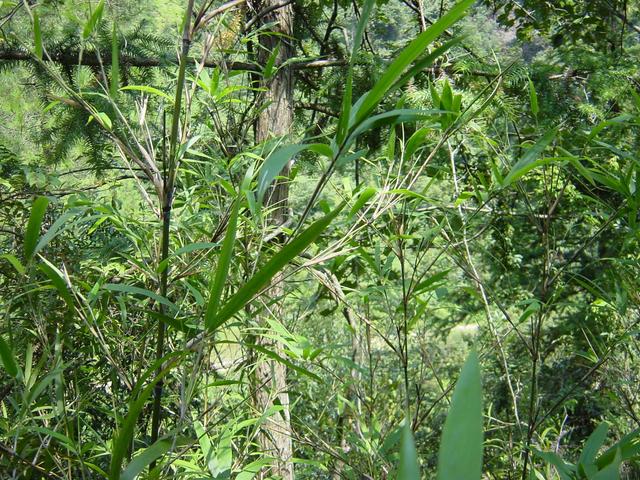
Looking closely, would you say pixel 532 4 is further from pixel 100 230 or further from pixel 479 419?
pixel 479 419

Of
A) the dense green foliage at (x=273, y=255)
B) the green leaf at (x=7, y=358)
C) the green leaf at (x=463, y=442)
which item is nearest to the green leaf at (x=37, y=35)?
the dense green foliage at (x=273, y=255)

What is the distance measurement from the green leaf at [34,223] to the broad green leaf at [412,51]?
1.29 feet

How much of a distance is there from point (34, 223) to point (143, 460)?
0.31 metres

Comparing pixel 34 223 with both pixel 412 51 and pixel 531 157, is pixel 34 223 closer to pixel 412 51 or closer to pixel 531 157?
pixel 412 51

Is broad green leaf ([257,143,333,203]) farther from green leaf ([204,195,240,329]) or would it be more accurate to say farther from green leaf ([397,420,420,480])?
green leaf ([397,420,420,480])

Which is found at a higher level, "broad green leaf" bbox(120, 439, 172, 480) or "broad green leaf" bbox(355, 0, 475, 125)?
"broad green leaf" bbox(355, 0, 475, 125)

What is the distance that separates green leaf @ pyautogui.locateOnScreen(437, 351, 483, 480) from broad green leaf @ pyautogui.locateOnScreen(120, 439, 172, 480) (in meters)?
0.46

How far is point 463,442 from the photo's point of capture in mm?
250

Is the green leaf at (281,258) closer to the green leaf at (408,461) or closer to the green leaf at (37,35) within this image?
the green leaf at (408,461)

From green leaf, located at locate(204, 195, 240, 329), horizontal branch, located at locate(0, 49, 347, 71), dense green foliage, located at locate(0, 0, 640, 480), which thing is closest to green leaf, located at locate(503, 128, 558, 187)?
dense green foliage, located at locate(0, 0, 640, 480)

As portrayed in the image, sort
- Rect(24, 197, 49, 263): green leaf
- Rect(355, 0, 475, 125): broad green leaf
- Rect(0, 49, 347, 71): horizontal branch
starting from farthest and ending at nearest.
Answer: Rect(0, 49, 347, 71): horizontal branch → Rect(24, 197, 49, 263): green leaf → Rect(355, 0, 475, 125): broad green leaf

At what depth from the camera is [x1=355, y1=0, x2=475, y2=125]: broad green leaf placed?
1.73 feet

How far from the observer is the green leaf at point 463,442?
0.25 meters

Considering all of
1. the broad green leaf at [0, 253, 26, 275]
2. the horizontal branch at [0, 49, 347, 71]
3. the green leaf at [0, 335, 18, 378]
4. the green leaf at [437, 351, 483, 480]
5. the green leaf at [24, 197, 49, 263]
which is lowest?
the green leaf at [0, 335, 18, 378]
